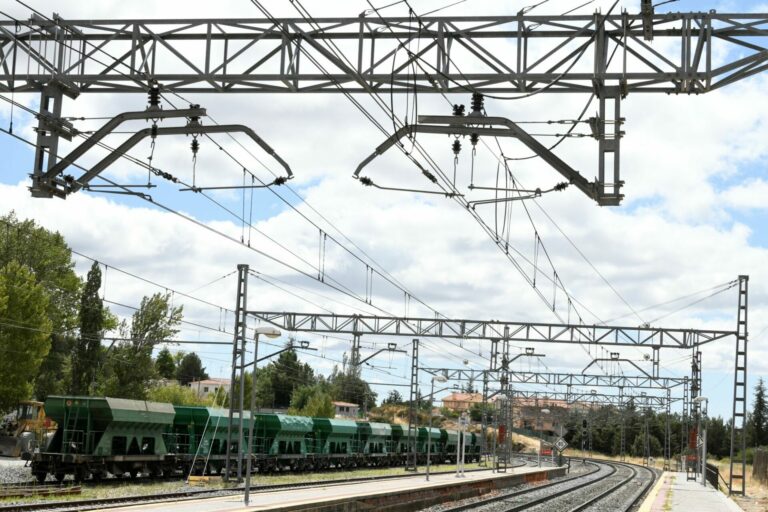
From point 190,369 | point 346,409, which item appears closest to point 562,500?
point 346,409

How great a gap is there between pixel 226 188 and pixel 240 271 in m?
18.4

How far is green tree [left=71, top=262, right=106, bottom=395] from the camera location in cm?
6719

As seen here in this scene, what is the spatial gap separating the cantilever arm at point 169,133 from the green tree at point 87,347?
2057 inches

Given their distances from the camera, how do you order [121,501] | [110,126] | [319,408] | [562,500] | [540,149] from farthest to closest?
[319,408] < [562,500] < [121,501] < [110,126] < [540,149]

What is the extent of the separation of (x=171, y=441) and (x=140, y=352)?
1256 inches

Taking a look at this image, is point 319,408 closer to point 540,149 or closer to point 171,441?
point 171,441

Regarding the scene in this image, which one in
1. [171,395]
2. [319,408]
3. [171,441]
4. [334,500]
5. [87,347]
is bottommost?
[319,408]

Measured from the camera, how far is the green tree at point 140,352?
2707 inches

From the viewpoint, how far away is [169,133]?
16.1m

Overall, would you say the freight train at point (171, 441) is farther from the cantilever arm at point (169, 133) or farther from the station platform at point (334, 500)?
the cantilever arm at point (169, 133)

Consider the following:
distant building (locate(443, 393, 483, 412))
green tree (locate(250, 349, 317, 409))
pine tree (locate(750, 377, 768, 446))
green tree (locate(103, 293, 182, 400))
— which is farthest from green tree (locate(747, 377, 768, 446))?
green tree (locate(103, 293, 182, 400))

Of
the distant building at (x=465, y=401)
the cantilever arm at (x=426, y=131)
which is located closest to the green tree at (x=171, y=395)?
the distant building at (x=465, y=401)

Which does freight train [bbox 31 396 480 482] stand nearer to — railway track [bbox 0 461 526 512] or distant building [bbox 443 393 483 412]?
railway track [bbox 0 461 526 512]

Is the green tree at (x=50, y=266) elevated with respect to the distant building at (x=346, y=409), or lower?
elevated
